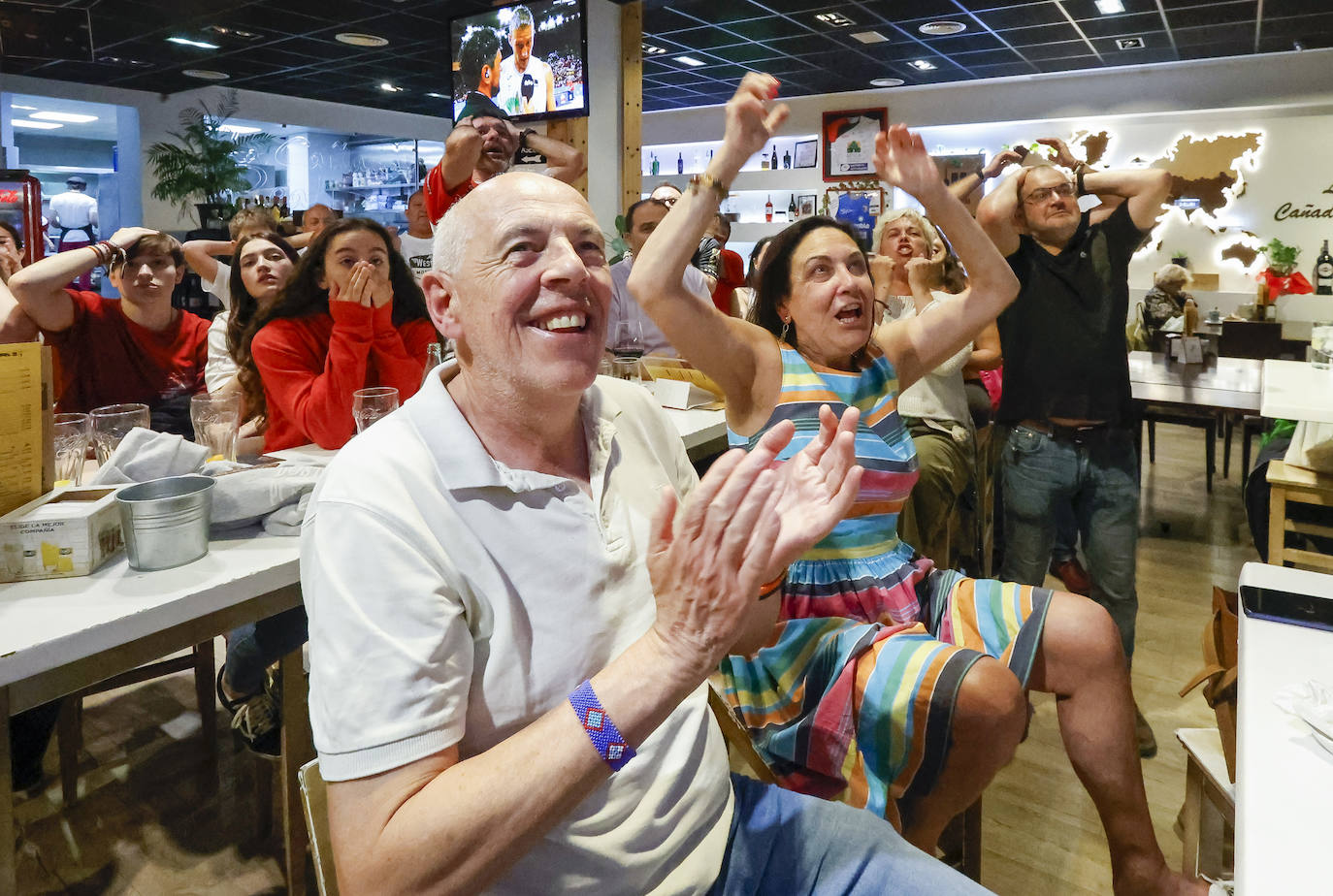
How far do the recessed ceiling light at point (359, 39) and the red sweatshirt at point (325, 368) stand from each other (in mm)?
5898

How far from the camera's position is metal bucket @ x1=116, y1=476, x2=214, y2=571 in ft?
4.59

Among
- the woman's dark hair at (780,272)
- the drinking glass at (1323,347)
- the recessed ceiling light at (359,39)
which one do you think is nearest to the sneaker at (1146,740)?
the drinking glass at (1323,347)

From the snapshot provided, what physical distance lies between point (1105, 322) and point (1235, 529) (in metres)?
2.84

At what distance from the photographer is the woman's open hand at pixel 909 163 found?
183cm

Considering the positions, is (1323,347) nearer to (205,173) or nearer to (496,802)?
(496,802)

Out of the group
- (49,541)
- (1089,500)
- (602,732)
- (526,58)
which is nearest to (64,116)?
(526,58)

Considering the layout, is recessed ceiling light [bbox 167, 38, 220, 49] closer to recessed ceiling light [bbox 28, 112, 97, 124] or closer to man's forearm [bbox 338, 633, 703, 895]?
recessed ceiling light [bbox 28, 112, 97, 124]

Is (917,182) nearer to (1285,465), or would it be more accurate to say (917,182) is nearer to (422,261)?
(1285,465)

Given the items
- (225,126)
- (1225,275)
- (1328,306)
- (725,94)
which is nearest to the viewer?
(1328,306)

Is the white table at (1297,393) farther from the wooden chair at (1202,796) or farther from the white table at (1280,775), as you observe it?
the white table at (1280,775)

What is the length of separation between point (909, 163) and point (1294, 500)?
1664mm

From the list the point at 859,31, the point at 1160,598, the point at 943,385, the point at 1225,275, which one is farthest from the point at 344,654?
the point at 1225,275

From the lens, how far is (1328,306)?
7.32m

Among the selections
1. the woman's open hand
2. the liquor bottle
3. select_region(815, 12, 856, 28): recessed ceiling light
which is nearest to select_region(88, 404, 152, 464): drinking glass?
the woman's open hand
